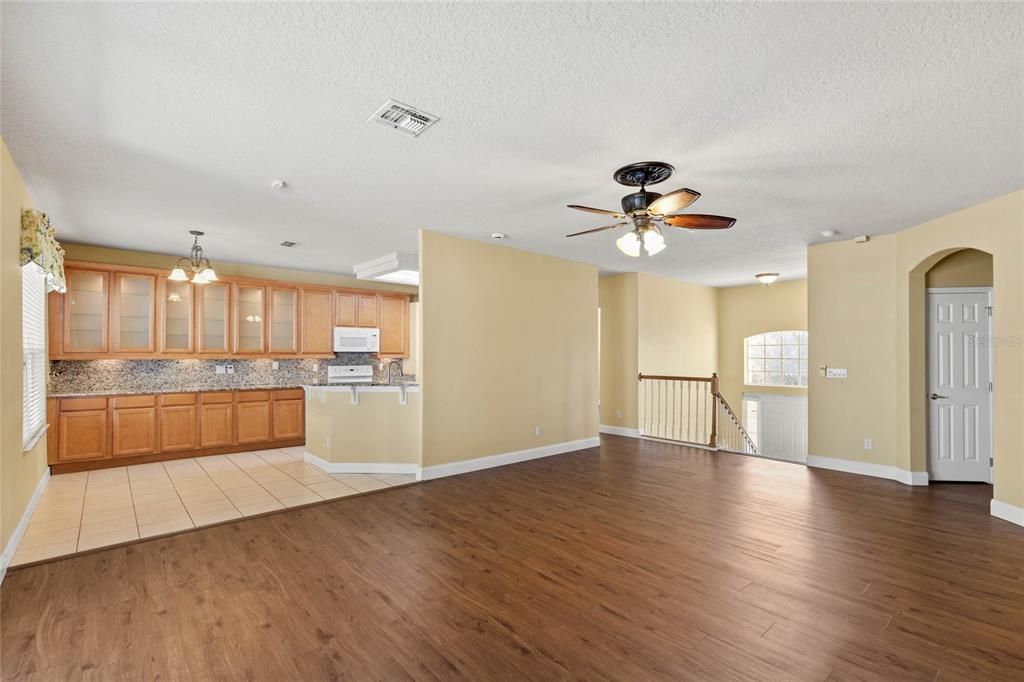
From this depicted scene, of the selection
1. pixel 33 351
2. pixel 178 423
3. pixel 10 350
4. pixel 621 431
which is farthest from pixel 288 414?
pixel 621 431

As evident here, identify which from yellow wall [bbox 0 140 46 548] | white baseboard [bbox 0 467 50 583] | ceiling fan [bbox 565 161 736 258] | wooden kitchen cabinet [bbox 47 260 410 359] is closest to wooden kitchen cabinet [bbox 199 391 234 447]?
wooden kitchen cabinet [bbox 47 260 410 359]

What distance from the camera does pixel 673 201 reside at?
3129mm

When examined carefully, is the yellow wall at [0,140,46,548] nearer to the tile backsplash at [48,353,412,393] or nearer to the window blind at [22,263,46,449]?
the window blind at [22,263,46,449]

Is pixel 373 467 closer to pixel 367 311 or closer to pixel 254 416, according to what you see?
pixel 254 416

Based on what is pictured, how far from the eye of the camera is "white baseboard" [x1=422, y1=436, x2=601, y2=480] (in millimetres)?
5399

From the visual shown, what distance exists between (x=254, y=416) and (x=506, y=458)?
381 cm

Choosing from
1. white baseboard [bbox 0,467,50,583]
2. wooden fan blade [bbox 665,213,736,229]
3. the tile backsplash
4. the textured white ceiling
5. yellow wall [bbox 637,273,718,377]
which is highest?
the textured white ceiling

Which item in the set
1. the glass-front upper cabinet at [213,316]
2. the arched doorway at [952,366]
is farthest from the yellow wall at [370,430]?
the arched doorway at [952,366]

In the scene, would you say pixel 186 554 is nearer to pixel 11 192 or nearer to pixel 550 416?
pixel 11 192

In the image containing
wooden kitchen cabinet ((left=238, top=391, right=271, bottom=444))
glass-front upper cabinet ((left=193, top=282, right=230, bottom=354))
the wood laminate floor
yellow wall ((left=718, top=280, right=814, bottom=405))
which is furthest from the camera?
yellow wall ((left=718, top=280, right=814, bottom=405))

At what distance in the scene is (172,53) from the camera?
215 cm

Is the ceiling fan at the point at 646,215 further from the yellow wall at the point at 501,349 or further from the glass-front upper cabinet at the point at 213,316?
the glass-front upper cabinet at the point at 213,316

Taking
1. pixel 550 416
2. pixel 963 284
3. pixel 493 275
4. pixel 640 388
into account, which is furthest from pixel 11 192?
pixel 963 284

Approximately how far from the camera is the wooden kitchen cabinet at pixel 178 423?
6225mm
